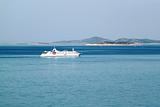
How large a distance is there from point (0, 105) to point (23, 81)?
12.2m

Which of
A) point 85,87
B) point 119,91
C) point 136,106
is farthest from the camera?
point 85,87

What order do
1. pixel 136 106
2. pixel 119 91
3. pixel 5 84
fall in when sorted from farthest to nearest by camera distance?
pixel 5 84 → pixel 119 91 → pixel 136 106

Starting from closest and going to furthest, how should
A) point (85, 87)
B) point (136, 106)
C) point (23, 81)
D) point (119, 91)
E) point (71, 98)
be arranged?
point (136, 106) → point (71, 98) → point (119, 91) → point (85, 87) → point (23, 81)

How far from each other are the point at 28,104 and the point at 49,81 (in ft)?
40.8

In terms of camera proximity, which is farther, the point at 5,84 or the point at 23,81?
the point at 23,81

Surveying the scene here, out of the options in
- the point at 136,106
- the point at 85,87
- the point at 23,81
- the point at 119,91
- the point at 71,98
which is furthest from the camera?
the point at 23,81

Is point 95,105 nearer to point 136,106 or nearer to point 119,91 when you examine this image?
point 136,106

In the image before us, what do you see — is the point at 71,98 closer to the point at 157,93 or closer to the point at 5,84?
the point at 157,93

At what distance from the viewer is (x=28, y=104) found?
25688 mm

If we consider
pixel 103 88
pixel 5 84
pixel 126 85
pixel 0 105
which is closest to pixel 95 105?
pixel 0 105

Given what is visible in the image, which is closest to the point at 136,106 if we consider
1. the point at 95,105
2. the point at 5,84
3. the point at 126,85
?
the point at 95,105

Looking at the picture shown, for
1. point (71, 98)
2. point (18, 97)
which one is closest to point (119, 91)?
point (71, 98)

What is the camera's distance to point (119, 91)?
30.6 meters

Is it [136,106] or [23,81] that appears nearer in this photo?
[136,106]
